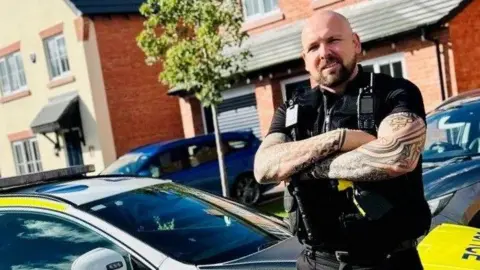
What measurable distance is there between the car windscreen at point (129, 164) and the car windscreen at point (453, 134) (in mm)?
6242

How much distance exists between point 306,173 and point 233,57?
8729mm

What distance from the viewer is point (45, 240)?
319cm

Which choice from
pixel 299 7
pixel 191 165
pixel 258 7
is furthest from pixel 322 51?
pixel 258 7

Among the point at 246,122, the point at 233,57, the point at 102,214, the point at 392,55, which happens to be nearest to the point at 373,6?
the point at 392,55

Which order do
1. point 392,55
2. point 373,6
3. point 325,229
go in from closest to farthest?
point 325,229 → point 392,55 → point 373,6

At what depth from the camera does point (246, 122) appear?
15.6 meters

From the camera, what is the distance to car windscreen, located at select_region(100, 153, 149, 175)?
11.0m

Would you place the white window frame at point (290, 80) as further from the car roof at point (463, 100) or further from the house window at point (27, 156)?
the house window at point (27, 156)

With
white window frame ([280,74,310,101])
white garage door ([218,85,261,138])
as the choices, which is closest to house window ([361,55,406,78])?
white window frame ([280,74,310,101])

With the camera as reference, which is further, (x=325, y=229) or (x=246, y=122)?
(x=246, y=122)

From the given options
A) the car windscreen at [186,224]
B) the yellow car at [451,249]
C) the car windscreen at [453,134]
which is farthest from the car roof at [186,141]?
the yellow car at [451,249]

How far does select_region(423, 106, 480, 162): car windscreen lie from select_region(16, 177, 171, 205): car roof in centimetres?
273

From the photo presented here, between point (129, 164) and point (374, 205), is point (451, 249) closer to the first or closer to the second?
point (374, 205)

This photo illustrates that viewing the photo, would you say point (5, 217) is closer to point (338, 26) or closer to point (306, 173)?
point (306, 173)
